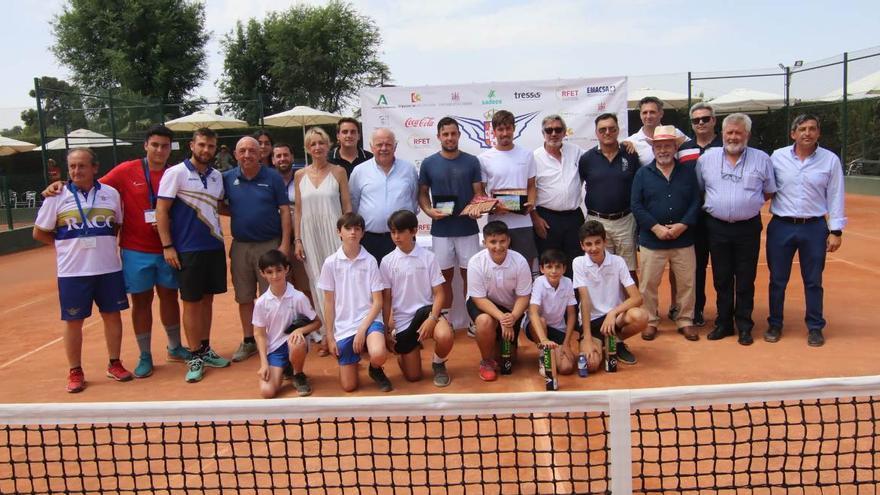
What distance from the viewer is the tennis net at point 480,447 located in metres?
2.64

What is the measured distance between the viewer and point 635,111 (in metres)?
18.9

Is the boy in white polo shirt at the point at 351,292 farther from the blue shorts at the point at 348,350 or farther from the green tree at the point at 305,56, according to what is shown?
the green tree at the point at 305,56

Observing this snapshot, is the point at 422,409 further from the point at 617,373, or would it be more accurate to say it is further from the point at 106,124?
the point at 106,124

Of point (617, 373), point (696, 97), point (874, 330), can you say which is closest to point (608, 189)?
point (617, 373)

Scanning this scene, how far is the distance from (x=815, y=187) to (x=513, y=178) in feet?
7.99

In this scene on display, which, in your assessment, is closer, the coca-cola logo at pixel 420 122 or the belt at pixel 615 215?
the belt at pixel 615 215

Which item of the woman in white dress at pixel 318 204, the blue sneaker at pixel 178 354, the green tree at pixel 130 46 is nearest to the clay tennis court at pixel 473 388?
the blue sneaker at pixel 178 354

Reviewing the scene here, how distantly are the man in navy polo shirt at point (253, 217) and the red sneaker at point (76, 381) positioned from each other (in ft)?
4.32

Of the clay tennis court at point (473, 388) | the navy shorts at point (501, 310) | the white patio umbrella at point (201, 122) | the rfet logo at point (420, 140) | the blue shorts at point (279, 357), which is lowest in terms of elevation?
the clay tennis court at point (473, 388)

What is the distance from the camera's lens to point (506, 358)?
4922 mm

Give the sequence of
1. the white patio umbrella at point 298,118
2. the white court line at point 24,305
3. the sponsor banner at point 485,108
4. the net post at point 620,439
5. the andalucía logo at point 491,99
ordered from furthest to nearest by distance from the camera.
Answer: the white patio umbrella at point 298,118 < the white court line at point 24,305 < the andalucía logo at point 491,99 < the sponsor banner at point 485,108 < the net post at point 620,439

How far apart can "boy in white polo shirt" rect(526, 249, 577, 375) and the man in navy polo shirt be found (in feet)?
7.01

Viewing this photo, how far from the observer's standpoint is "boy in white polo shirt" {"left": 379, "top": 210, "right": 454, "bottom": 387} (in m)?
4.79

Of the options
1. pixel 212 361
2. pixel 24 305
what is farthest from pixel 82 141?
pixel 212 361
